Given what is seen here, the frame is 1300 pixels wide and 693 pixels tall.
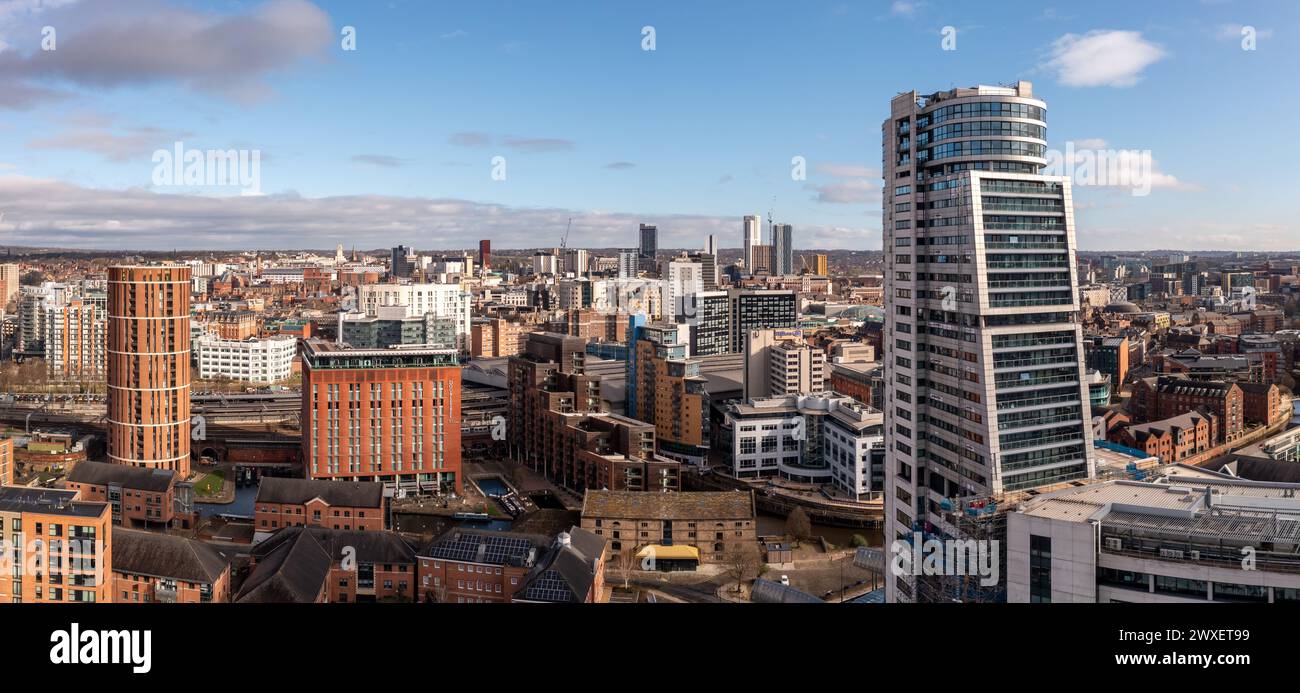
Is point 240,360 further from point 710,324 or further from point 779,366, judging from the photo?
point 779,366

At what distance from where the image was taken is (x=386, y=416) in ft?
Answer: 53.0

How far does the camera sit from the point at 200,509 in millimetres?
15719

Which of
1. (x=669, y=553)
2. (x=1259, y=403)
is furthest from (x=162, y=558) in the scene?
(x=1259, y=403)

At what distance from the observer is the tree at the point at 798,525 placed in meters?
13.8

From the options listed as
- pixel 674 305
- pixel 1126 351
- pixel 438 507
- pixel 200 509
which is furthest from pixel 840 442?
pixel 674 305

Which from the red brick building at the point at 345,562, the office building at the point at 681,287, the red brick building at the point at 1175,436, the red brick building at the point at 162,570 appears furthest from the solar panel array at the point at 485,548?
the office building at the point at 681,287

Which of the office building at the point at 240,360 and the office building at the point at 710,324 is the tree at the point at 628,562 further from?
the office building at the point at 240,360

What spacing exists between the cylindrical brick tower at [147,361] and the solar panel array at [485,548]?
845 cm

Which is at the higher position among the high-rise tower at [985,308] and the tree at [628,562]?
the high-rise tower at [985,308]

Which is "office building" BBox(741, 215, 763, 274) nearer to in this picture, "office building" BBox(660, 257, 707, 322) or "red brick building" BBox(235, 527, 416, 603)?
"office building" BBox(660, 257, 707, 322)

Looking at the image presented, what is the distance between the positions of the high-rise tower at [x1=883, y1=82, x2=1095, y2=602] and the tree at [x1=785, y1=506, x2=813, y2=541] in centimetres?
452

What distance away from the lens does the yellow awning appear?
12453 mm

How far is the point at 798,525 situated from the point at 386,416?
714 centimetres

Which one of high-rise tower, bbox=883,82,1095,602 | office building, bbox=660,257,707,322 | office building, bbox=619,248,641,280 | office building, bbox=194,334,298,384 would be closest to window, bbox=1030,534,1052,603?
high-rise tower, bbox=883,82,1095,602
